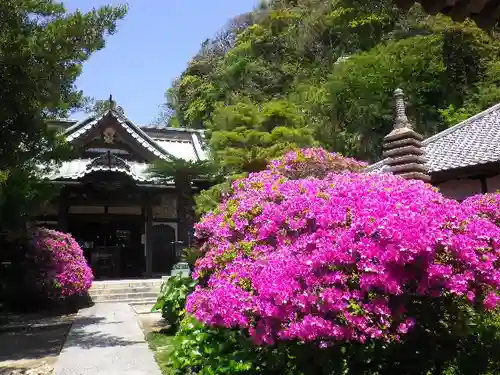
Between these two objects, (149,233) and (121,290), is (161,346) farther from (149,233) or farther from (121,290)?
(149,233)

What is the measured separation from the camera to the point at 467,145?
1305 centimetres

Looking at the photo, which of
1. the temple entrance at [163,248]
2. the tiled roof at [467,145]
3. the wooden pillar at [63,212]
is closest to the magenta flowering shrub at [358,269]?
the tiled roof at [467,145]

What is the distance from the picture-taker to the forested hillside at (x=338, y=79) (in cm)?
1372

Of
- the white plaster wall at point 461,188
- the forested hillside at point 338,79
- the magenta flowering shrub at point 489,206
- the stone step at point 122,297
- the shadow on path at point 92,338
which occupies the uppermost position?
the forested hillside at point 338,79

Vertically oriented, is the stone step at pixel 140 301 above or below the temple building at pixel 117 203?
below

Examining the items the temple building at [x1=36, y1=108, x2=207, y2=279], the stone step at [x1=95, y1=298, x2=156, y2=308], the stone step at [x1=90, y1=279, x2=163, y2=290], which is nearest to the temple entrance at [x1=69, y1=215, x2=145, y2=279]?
the temple building at [x1=36, y1=108, x2=207, y2=279]

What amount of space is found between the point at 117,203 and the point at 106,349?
440 inches

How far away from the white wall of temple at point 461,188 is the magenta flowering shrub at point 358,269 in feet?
31.1

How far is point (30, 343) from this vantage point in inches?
337

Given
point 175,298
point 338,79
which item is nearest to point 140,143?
point 175,298

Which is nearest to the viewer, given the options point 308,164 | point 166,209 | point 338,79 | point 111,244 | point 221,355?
point 221,355

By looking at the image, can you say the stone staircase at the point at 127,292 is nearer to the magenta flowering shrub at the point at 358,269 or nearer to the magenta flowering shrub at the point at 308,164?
the magenta flowering shrub at the point at 308,164

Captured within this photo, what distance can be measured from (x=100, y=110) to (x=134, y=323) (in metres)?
4.45

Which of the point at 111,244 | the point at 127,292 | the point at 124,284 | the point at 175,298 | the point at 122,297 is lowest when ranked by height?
the point at 122,297
